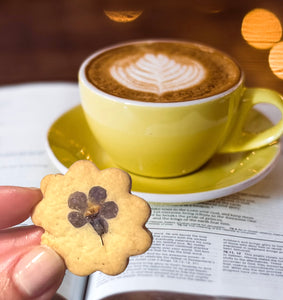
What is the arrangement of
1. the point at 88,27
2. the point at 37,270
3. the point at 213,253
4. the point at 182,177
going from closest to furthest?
the point at 37,270 < the point at 213,253 < the point at 182,177 < the point at 88,27

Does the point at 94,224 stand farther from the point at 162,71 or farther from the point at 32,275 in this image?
the point at 162,71

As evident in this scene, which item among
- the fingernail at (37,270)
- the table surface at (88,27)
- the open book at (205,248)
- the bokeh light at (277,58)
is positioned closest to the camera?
the fingernail at (37,270)

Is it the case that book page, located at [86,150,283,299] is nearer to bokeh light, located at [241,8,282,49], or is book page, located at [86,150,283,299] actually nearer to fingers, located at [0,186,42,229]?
fingers, located at [0,186,42,229]

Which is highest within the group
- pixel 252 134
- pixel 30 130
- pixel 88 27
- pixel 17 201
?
pixel 17 201

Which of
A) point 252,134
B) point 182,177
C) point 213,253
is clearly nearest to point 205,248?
point 213,253

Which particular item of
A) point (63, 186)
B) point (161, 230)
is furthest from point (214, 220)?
point (63, 186)

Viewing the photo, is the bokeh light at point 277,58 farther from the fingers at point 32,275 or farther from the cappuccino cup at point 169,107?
the fingers at point 32,275

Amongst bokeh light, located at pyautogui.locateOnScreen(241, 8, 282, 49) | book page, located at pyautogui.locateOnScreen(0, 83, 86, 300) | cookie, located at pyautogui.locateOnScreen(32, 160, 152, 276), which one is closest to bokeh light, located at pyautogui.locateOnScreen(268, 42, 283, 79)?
bokeh light, located at pyautogui.locateOnScreen(241, 8, 282, 49)

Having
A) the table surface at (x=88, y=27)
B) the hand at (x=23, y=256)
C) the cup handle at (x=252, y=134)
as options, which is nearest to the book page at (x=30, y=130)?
the hand at (x=23, y=256)
